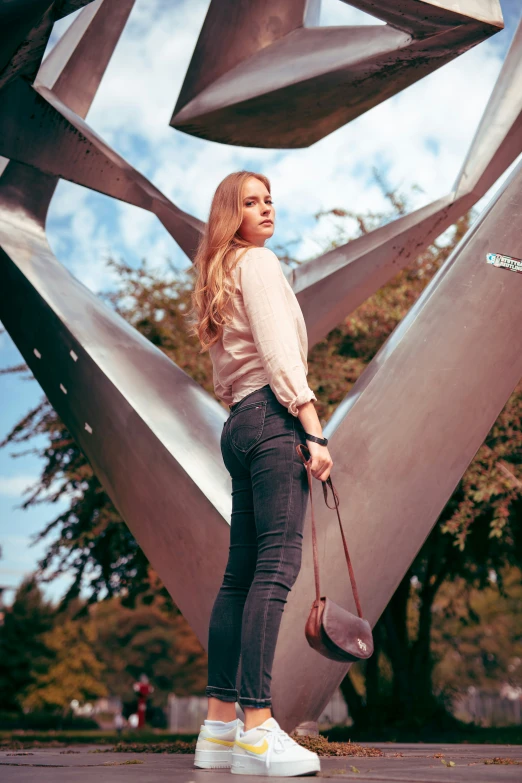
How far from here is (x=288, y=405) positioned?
8.27 ft

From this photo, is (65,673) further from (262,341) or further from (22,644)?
(262,341)

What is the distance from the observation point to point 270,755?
228 cm

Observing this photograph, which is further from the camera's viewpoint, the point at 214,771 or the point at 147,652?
the point at 147,652

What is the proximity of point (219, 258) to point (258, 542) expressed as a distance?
957mm

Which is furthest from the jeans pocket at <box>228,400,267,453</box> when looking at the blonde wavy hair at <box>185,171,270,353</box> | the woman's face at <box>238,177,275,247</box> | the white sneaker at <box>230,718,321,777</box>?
the white sneaker at <box>230,718,321,777</box>

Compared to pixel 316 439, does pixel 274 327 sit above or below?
above

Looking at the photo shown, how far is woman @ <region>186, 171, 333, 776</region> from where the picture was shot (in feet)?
7.93

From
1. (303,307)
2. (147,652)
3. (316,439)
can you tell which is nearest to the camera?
(316,439)

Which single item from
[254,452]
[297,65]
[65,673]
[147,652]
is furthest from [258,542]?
[147,652]

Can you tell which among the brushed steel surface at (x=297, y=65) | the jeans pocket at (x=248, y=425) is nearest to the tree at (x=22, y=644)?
the brushed steel surface at (x=297, y=65)

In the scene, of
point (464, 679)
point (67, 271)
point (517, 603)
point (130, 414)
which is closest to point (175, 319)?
point (67, 271)

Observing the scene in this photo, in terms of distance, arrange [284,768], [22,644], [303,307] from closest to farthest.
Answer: [284,768] < [303,307] < [22,644]

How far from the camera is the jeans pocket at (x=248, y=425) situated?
2.58 meters

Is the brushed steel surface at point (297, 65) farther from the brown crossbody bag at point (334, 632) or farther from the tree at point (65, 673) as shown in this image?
the tree at point (65, 673)
